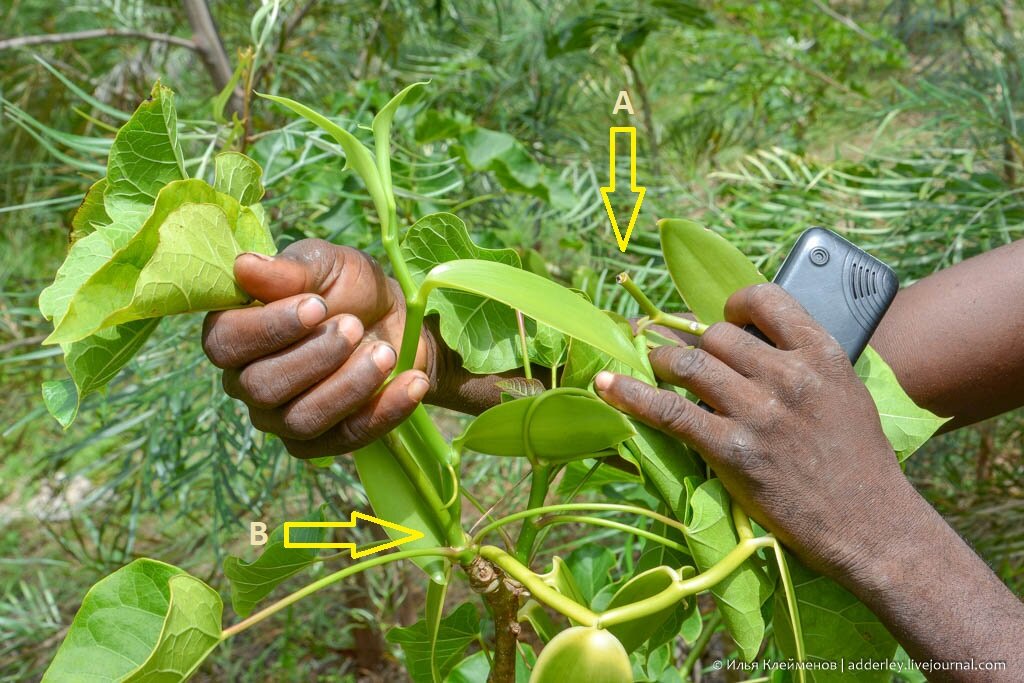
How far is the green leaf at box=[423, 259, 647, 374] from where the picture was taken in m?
0.26

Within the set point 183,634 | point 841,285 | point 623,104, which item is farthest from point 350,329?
point 623,104

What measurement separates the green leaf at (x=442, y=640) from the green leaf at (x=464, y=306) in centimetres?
12

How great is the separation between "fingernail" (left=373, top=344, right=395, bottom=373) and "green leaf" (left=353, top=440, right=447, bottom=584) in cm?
5

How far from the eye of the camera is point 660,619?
0.33 m

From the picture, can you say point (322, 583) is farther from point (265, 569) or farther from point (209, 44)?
point (209, 44)

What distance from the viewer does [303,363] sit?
34 cm

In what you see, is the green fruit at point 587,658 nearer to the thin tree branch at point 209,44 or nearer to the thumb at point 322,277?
the thumb at point 322,277

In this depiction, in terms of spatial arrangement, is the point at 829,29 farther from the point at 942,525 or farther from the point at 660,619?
the point at 660,619

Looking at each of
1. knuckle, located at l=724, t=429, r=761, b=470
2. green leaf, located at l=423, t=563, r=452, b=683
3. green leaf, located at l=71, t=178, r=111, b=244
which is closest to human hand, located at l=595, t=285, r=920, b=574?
knuckle, located at l=724, t=429, r=761, b=470

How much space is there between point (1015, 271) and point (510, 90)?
65 cm

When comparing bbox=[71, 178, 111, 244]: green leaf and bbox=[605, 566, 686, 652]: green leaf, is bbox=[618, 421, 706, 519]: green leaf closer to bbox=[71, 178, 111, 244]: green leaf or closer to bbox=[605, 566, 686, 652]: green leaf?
bbox=[605, 566, 686, 652]: green leaf

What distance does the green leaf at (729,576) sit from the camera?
334 mm

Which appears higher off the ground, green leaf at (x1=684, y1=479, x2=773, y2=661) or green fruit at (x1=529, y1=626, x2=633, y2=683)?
green fruit at (x1=529, y1=626, x2=633, y2=683)

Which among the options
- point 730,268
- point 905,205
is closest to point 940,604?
point 730,268
